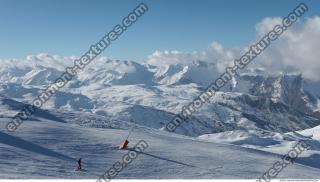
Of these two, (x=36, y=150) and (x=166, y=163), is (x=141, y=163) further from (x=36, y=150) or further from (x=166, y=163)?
(x=36, y=150)

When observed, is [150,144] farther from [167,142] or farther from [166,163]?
[166,163]

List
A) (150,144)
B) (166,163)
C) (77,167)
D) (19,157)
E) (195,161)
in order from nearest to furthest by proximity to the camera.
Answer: (77,167) → (19,157) → (166,163) → (195,161) → (150,144)

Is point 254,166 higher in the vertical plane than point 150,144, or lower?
lower

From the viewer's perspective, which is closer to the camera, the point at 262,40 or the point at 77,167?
the point at 77,167

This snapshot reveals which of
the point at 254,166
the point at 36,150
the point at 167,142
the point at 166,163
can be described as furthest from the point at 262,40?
the point at 36,150

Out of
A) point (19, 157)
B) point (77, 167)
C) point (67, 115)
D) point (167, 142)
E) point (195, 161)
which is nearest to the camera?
point (77, 167)

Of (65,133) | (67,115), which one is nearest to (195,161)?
(65,133)

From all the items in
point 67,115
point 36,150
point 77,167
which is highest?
point 67,115
